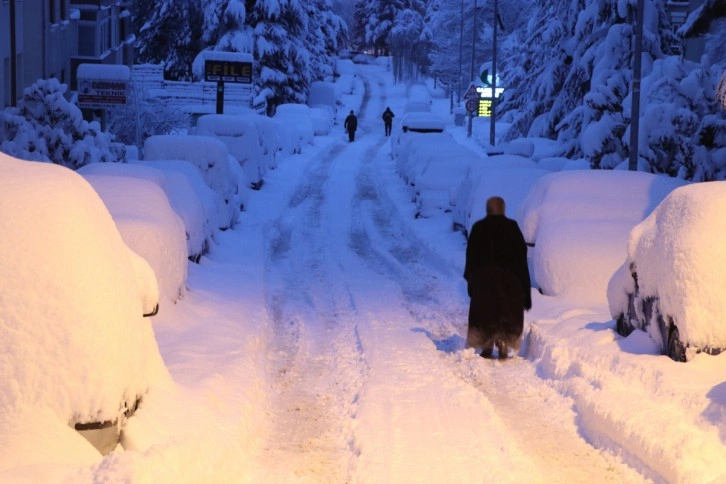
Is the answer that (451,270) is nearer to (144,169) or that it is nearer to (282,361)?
(144,169)

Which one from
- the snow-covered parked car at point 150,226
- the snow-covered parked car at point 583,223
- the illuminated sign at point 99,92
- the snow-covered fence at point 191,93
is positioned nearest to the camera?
the snow-covered parked car at point 150,226

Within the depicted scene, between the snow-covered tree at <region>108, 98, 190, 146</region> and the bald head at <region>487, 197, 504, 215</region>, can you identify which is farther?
the snow-covered tree at <region>108, 98, 190, 146</region>

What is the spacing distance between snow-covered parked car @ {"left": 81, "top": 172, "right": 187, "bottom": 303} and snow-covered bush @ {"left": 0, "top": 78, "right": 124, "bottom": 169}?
28.3 feet

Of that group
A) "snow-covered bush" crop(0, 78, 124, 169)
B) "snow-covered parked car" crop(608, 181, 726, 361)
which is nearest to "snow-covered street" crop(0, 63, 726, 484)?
"snow-covered parked car" crop(608, 181, 726, 361)

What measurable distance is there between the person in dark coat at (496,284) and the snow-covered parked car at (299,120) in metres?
33.0

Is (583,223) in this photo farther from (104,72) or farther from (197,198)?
(104,72)

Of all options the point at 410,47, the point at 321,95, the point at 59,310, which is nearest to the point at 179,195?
the point at 59,310

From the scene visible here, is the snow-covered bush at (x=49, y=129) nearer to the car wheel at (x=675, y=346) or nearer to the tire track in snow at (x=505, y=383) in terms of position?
the tire track in snow at (x=505, y=383)

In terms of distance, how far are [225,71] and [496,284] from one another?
78.7 feet

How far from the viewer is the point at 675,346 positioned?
9211mm

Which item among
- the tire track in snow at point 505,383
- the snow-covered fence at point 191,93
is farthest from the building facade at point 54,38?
the tire track in snow at point 505,383

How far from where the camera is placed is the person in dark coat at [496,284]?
11.3 meters

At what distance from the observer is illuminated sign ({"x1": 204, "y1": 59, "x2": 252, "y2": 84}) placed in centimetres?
3412

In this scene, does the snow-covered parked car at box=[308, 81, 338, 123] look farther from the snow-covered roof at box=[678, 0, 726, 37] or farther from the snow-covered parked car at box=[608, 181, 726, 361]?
the snow-covered parked car at box=[608, 181, 726, 361]
